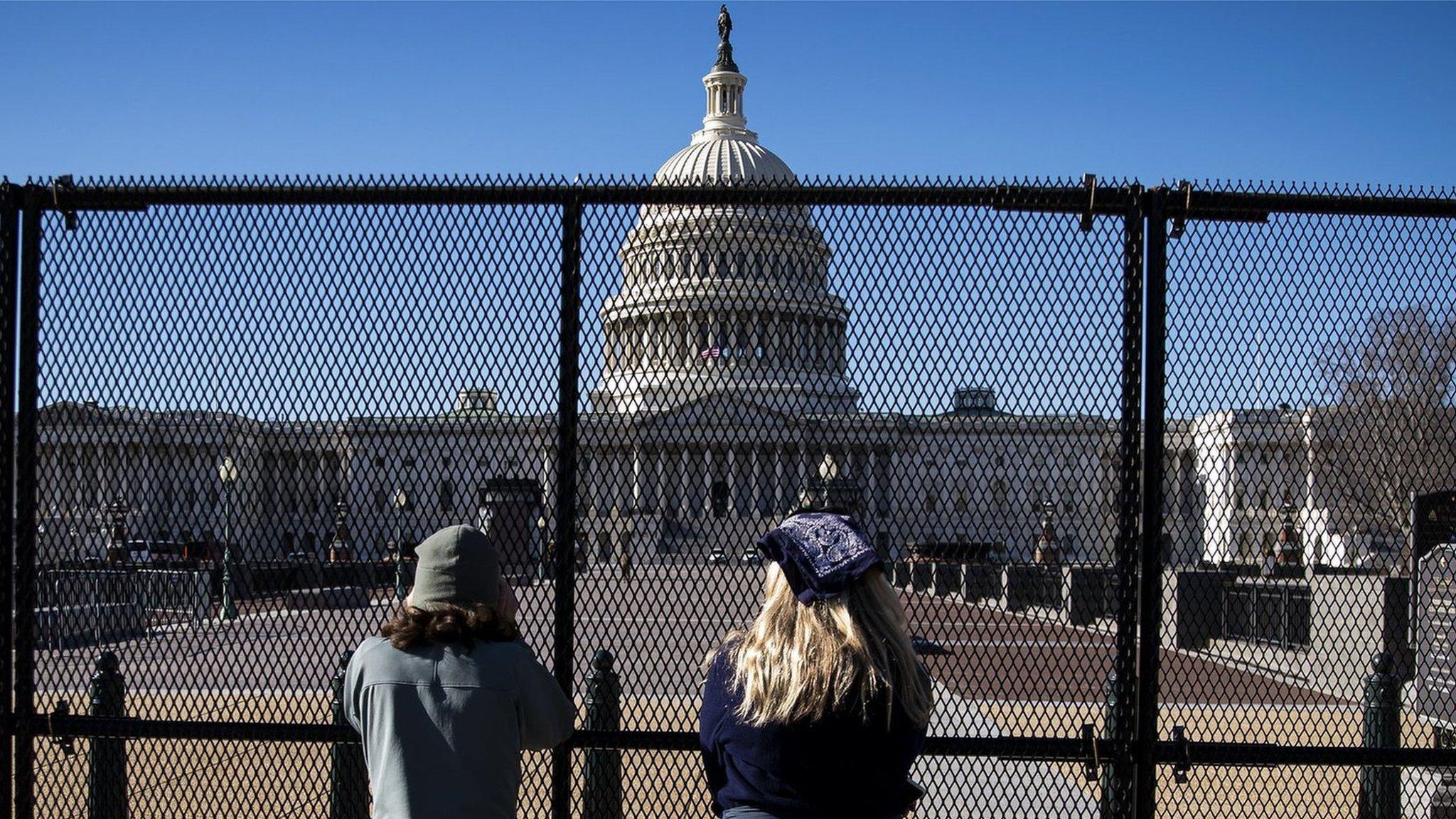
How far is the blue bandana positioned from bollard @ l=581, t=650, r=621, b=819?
3.32m

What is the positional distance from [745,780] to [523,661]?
35.4 inches

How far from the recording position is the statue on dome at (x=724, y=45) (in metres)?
104

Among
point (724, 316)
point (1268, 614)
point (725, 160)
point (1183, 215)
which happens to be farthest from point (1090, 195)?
point (725, 160)

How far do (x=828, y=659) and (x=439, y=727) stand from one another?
131 centimetres

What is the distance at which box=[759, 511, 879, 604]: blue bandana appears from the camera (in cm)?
345

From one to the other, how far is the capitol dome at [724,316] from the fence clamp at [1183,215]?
149 cm

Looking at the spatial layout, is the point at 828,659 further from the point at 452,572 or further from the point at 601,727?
the point at 601,727

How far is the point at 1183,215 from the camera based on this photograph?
5.47 metres

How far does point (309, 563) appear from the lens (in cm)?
619

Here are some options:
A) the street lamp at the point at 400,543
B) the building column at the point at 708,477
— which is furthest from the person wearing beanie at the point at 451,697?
the building column at the point at 708,477

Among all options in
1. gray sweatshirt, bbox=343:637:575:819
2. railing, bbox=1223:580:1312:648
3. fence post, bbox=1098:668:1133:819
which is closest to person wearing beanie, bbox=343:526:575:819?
gray sweatshirt, bbox=343:637:575:819

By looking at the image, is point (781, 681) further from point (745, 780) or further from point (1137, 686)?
point (1137, 686)

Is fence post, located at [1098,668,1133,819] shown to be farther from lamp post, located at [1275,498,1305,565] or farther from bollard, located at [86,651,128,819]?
bollard, located at [86,651,128,819]

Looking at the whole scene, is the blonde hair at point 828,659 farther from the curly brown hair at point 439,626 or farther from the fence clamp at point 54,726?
the fence clamp at point 54,726
